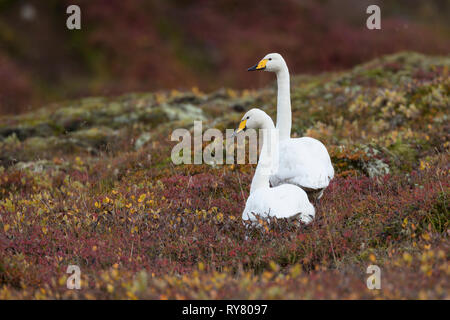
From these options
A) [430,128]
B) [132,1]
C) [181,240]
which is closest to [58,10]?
[132,1]

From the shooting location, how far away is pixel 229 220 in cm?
668

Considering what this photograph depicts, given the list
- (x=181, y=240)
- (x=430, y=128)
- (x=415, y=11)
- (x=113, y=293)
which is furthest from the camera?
(x=415, y=11)

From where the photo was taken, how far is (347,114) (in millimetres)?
12578

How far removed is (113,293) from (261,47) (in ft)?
81.8

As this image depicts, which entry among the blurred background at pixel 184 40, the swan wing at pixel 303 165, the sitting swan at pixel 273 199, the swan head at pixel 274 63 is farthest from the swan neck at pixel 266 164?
the blurred background at pixel 184 40

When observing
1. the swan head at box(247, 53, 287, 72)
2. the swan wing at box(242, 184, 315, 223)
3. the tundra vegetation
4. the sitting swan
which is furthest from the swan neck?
the swan head at box(247, 53, 287, 72)

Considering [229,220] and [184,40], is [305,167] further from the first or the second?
[184,40]

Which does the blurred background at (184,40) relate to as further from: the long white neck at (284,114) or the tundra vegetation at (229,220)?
the long white neck at (284,114)

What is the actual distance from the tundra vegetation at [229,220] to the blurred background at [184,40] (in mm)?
13317

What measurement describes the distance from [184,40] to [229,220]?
2441cm

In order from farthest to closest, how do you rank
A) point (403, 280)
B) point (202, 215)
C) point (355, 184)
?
point (355, 184) → point (202, 215) → point (403, 280)

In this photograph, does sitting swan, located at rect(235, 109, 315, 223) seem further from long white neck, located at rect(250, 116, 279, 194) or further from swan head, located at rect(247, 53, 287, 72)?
swan head, located at rect(247, 53, 287, 72)

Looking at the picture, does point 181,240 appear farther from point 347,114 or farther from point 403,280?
point 347,114
